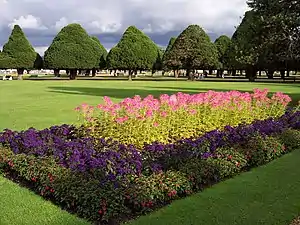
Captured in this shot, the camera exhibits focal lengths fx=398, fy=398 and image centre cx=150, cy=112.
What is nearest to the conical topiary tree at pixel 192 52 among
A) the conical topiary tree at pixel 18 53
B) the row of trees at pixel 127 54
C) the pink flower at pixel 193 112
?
the row of trees at pixel 127 54

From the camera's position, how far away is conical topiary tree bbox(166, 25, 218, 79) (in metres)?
61.9

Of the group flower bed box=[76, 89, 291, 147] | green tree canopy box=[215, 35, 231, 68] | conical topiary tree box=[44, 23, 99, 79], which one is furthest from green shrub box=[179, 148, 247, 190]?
green tree canopy box=[215, 35, 231, 68]

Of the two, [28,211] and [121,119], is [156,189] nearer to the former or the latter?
[28,211]

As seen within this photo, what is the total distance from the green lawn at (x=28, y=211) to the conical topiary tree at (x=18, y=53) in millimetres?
65644

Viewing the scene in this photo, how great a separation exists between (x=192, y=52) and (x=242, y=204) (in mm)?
58292

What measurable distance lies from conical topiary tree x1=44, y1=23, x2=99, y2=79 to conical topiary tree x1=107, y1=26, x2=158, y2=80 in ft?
11.4

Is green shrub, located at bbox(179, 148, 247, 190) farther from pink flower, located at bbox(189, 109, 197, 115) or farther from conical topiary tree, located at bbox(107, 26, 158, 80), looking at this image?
conical topiary tree, located at bbox(107, 26, 158, 80)

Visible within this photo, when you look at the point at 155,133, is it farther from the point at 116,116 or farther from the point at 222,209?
the point at 222,209

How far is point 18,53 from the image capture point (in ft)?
227

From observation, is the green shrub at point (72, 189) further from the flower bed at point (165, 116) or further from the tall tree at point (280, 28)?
the tall tree at point (280, 28)

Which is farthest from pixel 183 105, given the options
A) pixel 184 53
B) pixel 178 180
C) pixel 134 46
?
pixel 134 46

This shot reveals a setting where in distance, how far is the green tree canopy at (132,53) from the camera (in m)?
66.4

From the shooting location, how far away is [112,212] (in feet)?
14.7

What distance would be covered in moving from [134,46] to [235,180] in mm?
62034
